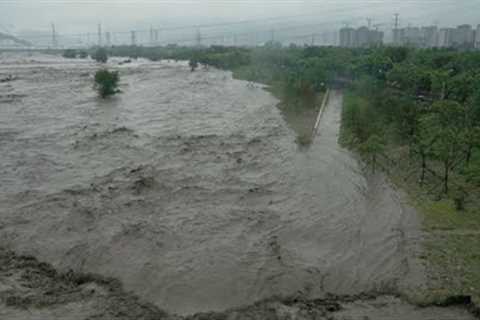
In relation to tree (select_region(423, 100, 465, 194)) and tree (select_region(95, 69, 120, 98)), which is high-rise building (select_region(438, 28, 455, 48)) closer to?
tree (select_region(95, 69, 120, 98))

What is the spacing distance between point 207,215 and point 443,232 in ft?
18.9

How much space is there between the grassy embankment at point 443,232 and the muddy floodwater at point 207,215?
32 cm

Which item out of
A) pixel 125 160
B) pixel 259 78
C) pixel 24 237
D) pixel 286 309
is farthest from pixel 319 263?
pixel 259 78

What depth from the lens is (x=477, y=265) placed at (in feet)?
25.8

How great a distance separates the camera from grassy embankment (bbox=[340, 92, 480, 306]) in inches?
289

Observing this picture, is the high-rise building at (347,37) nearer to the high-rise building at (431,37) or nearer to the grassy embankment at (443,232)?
the high-rise building at (431,37)

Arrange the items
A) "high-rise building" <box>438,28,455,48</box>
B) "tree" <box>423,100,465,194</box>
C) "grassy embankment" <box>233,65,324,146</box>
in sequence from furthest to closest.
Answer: "high-rise building" <box>438,28,455,48</box>
"grassy embankment" <box>233,65,324,146</box>
"tree" <box>423,100,465,194</box>

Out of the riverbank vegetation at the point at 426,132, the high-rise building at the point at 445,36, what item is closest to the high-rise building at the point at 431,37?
the high-rise building at the point at 445,36

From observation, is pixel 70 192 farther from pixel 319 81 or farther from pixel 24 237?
pixel 319 81

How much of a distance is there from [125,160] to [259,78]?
30915 millimetres

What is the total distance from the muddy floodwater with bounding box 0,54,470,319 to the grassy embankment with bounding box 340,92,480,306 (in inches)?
12.6

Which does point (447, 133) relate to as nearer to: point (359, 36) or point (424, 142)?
point (424, 142)

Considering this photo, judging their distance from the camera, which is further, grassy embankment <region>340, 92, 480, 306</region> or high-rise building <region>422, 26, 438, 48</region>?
high-rise building <region>422, 26, 438, 48</region>

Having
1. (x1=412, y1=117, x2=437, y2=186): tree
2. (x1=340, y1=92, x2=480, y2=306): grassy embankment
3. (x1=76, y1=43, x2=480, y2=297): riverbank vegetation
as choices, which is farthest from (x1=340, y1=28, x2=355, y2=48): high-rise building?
(x1=340, y1=92, x2=480, y2=306): grassy embankment
